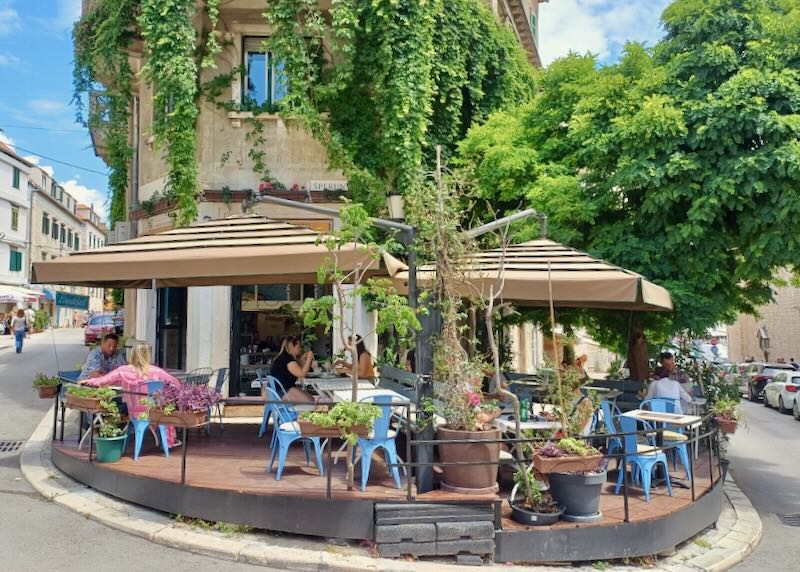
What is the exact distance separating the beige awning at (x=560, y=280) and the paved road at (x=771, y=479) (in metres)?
2.68

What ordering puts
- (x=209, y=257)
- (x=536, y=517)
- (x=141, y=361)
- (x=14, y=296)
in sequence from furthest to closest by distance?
(x=14, y=296) < (x=141, y=361) < (x=209, y=257) < (x=536, y=517)

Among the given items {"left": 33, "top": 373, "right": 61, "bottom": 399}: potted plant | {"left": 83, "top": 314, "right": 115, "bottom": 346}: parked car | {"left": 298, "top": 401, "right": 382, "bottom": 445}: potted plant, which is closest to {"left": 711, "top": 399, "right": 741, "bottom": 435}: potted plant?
{"left": 298, "top": 401, "right": 382, "bottom": 445}: potted plant

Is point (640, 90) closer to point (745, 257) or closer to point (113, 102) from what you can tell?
point (745, 257)

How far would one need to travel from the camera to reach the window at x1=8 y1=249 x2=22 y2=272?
45.0 metres

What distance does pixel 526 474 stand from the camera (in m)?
5.44

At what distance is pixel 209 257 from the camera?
6422mm

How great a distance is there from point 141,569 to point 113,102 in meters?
11.2

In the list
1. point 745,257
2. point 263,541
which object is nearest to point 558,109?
point 745,257

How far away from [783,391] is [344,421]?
64.8 ft

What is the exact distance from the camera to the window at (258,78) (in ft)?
41.3

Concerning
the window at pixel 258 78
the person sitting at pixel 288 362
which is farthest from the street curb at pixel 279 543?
the window at pixel 258 78

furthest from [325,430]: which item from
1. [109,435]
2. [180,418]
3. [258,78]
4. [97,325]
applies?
[97,325]

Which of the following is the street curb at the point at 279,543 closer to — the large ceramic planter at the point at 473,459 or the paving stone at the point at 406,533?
the paving stone at the point at 406,533

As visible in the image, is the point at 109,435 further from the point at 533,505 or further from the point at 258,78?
the point at 258,78
